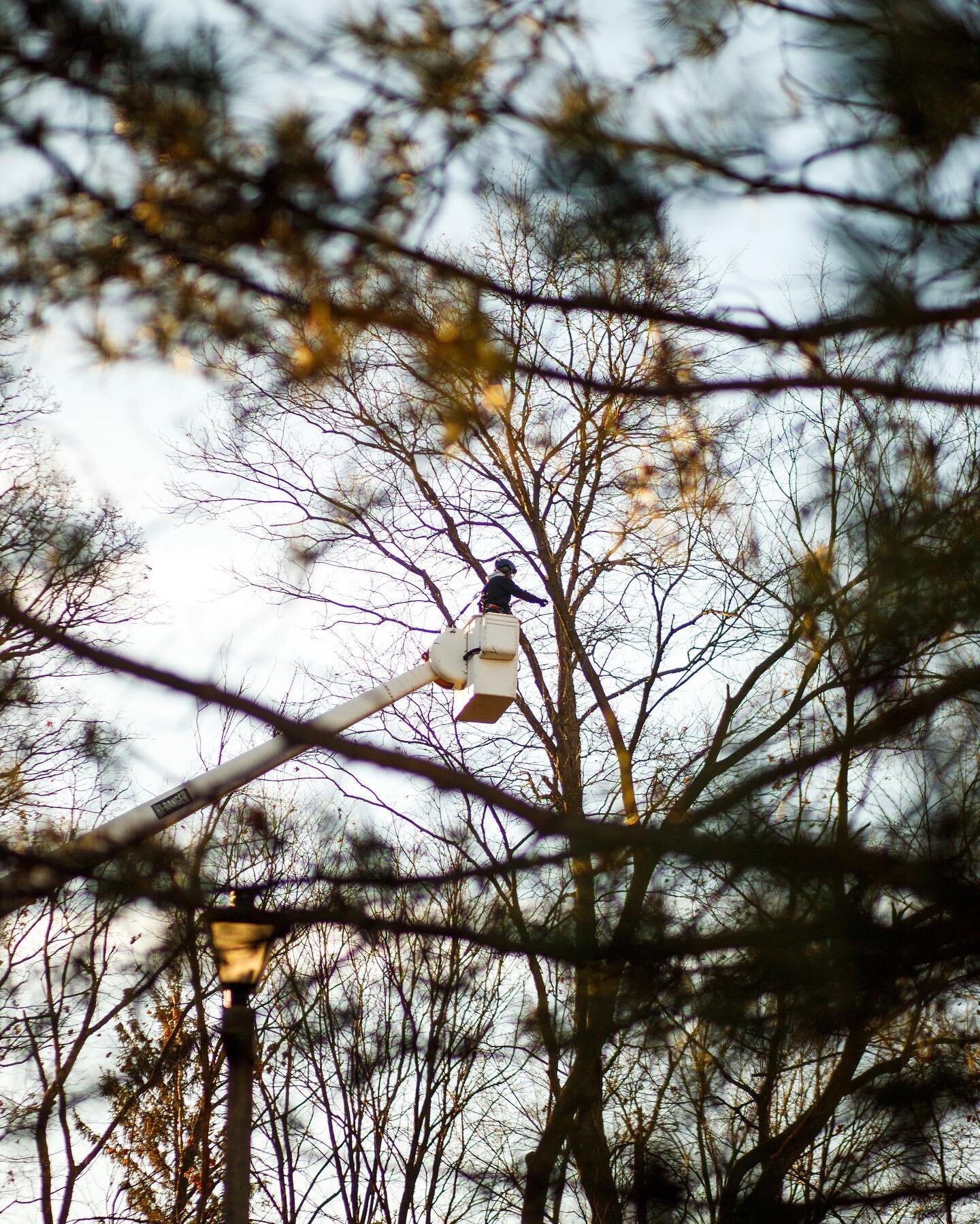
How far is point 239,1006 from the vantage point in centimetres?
487

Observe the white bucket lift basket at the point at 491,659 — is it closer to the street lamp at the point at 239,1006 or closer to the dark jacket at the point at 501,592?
the dark jacket at the point at 501,592

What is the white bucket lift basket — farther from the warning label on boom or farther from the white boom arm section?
the warning label on boom

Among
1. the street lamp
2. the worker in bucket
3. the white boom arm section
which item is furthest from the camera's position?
the worker in bucket

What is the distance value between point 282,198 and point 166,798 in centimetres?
539

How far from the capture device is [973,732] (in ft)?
11.4

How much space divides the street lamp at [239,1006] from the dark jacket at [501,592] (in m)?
3.93

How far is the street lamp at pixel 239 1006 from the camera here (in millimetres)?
3148

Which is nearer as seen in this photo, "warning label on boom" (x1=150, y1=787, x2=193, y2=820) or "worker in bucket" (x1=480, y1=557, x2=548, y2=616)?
"warning label on boom" (x1=150, y1=787, x2=193, y2=820)

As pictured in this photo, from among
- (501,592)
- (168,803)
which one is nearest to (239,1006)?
(168,803)

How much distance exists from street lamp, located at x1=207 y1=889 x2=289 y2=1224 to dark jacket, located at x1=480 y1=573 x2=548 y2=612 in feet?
12.9

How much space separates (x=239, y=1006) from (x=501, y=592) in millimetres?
4240

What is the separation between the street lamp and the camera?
315 centimetres

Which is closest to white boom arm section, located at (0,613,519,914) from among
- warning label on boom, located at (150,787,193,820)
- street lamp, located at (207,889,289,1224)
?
warning label on boom, located at (150,787,193,820)

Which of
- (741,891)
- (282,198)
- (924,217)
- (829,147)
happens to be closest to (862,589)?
(741,891)
